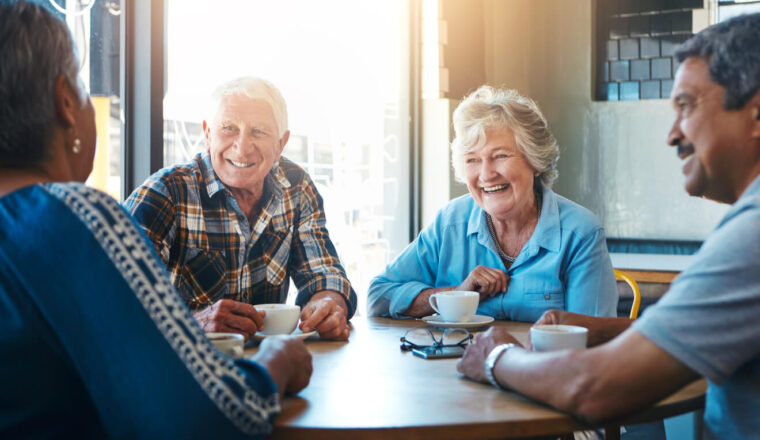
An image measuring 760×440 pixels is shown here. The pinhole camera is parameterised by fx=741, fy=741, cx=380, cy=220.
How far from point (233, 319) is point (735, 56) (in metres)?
1.07

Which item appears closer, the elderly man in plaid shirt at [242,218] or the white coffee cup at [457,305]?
the white coffee cup at [457,305]

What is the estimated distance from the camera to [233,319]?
1.58 m

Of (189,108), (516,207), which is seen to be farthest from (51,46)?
(189,108)

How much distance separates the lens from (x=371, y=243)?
13.3 ft

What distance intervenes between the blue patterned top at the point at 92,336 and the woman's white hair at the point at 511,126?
1457mm

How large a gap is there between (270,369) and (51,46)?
56 centimetres

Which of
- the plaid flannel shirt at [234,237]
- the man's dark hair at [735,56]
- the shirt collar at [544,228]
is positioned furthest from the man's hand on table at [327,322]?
the man's dark hair at [735,56]

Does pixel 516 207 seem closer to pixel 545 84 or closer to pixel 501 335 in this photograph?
pixel 501 335

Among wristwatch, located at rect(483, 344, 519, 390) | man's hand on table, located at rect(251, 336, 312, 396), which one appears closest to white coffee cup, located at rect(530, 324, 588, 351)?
wristwatch, located at rect(483, 344, 519, 390)

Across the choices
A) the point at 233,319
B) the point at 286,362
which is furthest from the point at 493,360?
the point at 233,319

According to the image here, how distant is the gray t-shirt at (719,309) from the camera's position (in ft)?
3.25

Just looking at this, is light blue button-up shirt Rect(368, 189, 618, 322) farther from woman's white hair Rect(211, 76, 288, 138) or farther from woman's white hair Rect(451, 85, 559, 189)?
woman's white hair Rect(211, 76, 288, 138)

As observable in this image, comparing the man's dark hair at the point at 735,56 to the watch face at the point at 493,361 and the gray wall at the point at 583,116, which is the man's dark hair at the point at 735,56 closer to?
the watch face at the point at 493,361

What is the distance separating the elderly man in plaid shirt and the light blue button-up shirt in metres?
0.19
